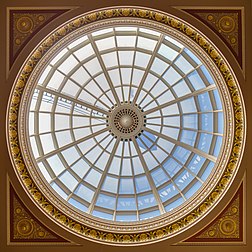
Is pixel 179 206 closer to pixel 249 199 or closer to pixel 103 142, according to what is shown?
pixel 249 199

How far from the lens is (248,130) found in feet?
41.1

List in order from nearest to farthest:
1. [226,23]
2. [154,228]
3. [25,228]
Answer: [226,23]
[25,228]
[154,228]

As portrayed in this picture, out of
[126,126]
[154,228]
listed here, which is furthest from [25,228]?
[126,126]

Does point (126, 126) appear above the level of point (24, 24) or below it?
below

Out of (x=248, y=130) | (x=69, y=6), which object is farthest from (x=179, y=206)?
(x=69, y=6)

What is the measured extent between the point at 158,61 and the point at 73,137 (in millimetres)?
3334

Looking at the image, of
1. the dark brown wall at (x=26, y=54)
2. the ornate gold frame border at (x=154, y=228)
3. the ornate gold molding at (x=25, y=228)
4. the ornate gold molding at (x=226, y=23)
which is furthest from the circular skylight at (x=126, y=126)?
the ornate gold molding at (x=226, y=23)

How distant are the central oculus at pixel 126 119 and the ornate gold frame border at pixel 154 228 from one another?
3.16m

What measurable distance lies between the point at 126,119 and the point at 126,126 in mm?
204

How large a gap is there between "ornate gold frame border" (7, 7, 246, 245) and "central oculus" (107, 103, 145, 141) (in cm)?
316

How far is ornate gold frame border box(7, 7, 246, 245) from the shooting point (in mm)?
12102

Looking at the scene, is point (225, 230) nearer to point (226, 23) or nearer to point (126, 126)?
point (126, 126)

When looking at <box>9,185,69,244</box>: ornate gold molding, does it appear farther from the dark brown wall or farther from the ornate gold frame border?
the ornate gold frame border

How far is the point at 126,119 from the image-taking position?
49.6 ft
